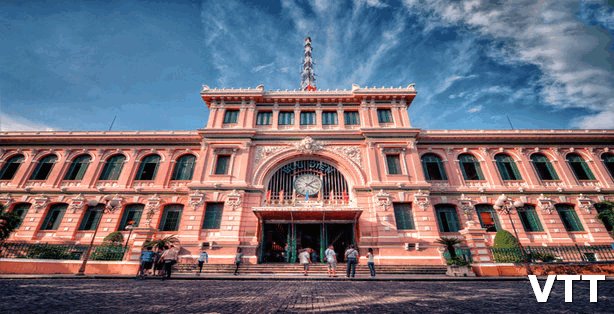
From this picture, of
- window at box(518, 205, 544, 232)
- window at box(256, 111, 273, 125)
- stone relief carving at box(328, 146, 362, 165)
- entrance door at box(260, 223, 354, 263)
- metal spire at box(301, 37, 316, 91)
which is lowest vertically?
entrance door at box(260, 223, 354, 263)

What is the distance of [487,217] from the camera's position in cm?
1836

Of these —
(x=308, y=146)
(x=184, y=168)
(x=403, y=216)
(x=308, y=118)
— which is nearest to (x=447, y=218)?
(x=403, y=216)

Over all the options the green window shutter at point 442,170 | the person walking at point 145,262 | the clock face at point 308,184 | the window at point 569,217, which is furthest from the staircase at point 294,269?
the window at point 569,217

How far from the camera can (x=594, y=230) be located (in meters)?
17.5

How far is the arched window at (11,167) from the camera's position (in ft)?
66.8

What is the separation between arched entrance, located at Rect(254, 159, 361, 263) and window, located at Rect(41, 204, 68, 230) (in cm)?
1550

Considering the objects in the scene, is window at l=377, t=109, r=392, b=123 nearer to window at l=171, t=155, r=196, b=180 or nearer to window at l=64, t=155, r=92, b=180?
window at l=171, t=155, r=196, b=180

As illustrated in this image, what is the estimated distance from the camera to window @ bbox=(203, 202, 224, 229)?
17.3 metres

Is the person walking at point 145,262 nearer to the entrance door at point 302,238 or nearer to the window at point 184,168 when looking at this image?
the entrance door at point 302,238

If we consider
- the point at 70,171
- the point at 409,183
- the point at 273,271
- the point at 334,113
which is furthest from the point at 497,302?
the point at 70,171

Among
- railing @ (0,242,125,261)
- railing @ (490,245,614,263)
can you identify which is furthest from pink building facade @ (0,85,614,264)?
railing @ (0,242,125,261)

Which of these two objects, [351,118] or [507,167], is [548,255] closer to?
[507,167]

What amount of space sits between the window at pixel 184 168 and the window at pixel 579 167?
3142 cm

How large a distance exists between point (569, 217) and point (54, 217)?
38.7m
